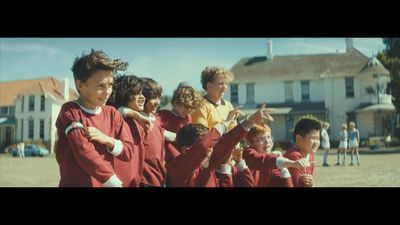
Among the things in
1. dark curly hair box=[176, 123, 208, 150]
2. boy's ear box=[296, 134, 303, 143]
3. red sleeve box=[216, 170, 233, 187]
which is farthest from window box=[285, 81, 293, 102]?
dark curly hair box=[176, 123, 208, 150]

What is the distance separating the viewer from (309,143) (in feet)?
10.0

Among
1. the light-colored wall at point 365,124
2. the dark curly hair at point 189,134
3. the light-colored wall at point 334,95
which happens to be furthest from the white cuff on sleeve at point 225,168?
the light-colored wall at point 365,124

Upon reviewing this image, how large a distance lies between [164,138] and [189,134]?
145 mm

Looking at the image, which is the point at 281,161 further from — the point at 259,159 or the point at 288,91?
the point at 288,91

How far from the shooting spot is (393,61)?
3.62 m

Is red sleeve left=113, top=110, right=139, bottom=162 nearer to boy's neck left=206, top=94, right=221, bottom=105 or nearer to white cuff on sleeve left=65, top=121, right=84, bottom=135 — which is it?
white cuff on sleeve left=65, top=121, right=84, bottom=135

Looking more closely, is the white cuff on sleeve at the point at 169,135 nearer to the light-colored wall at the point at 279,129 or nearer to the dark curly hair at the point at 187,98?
the dark curly hair at the point at 187,98

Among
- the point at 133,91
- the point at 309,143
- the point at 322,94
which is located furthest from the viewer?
the point at 322,94

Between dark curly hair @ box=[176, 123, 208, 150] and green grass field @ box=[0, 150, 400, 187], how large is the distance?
96 centimetres

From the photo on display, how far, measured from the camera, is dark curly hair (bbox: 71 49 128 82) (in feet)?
8.57

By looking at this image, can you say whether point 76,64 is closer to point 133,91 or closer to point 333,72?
point 133,91
